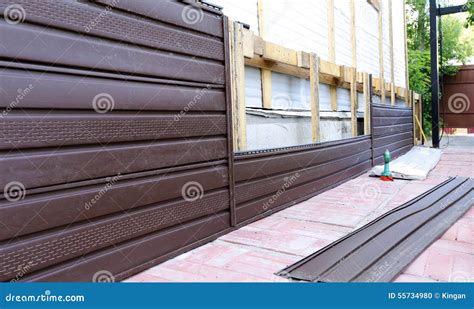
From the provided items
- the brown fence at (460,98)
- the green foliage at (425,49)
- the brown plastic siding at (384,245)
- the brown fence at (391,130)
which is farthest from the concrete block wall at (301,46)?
the brown fence at (460,98)

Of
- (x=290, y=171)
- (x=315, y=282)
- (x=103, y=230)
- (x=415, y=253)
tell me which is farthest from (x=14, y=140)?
(x=290, y=171)

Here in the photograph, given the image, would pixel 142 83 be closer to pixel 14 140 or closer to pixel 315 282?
pixel 14 140

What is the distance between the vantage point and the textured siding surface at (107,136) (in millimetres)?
2406

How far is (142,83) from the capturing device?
10.5 feet

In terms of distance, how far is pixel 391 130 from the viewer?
10695 millimetres

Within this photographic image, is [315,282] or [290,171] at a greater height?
[290,171]

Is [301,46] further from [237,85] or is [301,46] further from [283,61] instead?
[237,85]

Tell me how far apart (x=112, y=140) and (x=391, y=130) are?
9222 millimetres

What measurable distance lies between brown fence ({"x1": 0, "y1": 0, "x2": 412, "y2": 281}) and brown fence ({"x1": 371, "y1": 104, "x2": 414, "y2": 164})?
569cm

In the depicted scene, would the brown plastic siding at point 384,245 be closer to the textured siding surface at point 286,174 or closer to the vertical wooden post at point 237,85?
the textured siding surface at point 286,174

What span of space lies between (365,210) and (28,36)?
4.27 meters

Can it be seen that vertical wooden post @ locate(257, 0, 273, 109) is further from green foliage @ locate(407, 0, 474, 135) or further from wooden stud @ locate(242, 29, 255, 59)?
green foliage @ locate(407, 0, 474, 135)

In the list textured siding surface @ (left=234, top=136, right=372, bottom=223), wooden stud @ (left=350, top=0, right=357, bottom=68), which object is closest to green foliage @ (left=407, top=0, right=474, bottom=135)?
wooden stud @ (left=350, top=0, right=357, bottom=68)

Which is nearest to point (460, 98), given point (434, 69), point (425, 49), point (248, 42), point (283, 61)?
point (425, 49)
